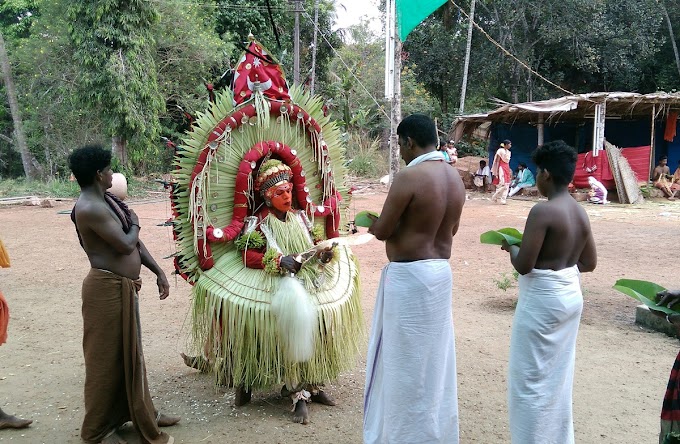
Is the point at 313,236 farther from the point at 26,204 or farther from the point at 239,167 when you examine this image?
the point at 26,204

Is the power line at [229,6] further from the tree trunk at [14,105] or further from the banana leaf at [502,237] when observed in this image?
the banana leaf at [502,237]

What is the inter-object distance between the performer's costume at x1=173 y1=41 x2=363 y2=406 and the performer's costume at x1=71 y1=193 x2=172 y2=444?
553mm

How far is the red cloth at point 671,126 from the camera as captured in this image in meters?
15.6

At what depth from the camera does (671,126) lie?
15930mm

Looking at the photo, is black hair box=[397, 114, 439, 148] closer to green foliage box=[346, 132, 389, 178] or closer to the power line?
the power line

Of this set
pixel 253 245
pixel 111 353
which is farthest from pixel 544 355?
pixel 111 353

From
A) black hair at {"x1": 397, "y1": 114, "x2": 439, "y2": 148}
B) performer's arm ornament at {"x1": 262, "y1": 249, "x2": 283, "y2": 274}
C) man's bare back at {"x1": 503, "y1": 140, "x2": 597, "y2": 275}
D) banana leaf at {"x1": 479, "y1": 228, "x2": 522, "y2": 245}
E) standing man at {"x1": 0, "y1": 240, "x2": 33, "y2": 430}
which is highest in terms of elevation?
black hair at {"x1": 397, "y1": 114, "x2": 439, "y2": 148}

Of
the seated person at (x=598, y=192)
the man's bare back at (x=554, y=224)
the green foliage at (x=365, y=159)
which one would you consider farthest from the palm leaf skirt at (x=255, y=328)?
the green foliage at (x=365, y=159)

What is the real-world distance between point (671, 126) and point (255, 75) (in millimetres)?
16002

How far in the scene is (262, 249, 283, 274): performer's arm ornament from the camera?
136 inches

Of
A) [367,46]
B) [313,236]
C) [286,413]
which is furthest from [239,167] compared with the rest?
[367,46]

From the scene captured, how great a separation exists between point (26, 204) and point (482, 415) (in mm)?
14085

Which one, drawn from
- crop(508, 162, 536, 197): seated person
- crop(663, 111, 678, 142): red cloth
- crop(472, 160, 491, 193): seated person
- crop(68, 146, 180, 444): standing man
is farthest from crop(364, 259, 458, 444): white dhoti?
crop(663, 111, 678, 142): red cloth

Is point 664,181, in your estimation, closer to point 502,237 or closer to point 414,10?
point 414,10
